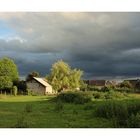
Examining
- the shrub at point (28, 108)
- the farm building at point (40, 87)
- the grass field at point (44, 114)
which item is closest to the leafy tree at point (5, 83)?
the grass field at point (44, 114)

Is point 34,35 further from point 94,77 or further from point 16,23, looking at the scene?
point 94,77

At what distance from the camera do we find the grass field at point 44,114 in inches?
526

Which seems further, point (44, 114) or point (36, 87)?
point (36, 87)

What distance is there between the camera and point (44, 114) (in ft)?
44.7

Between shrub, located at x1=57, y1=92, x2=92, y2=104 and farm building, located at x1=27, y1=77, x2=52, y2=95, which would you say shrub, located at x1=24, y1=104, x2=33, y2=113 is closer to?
farm building, located at x1=27, y1=77, x2=52, y2=95

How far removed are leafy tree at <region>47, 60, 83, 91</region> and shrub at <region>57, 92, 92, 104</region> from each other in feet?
0.45

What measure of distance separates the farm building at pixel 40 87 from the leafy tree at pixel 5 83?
0.36 m

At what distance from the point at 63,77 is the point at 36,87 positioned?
55cm

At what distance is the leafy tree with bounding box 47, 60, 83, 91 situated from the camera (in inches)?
537

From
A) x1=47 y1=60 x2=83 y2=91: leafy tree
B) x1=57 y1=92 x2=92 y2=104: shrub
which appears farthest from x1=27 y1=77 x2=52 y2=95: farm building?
x1=57 y1=92 x2=92 y2=104: shrub

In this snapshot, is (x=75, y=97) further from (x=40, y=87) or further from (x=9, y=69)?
(x=9, y=69)

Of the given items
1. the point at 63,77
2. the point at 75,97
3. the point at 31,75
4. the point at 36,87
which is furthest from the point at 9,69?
the point at 75,97
